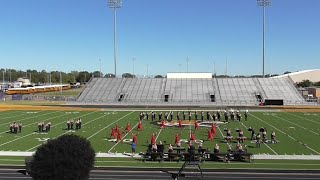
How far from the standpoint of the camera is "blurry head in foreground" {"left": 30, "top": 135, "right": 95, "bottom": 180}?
→ 287 inches

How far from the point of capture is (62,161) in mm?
7293

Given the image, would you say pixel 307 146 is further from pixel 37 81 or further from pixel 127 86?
pixel 37 81

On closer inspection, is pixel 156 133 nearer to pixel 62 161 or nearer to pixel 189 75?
pixel 62 161

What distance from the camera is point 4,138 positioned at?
2614 cm

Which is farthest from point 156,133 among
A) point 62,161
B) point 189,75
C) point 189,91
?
point 189,75

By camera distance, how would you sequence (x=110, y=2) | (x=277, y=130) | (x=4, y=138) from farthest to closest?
1. (x=110, y=2)
2. (x=277, y=130)
3. (x=4, y=138)

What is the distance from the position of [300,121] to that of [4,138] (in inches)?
937

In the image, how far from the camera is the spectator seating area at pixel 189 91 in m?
65.2

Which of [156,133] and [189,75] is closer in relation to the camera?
[156,133]

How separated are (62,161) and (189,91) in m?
63.5

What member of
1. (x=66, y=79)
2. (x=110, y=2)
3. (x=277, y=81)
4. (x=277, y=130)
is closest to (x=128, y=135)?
(x=277, y=130)

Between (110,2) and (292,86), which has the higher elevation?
(110,2)

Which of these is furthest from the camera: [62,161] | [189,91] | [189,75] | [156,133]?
[189,75]

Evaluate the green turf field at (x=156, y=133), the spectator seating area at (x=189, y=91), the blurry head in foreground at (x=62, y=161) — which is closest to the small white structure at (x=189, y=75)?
the spectator seating area at (x=189, y=91)
